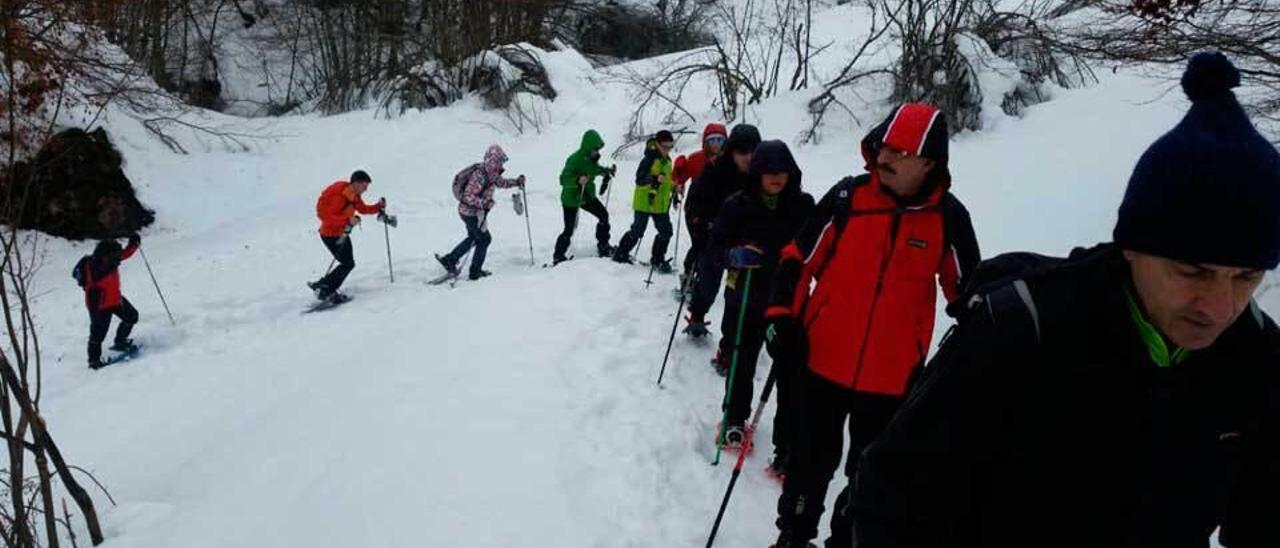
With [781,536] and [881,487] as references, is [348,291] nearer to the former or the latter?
[781,536]

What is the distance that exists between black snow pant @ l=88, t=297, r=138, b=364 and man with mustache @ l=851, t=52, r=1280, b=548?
8951 millimetres

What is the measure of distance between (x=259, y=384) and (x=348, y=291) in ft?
10.1

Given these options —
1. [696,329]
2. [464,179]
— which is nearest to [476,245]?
[464,179]

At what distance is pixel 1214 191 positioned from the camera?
3.55ft

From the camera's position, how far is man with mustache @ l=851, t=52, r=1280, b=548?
1.10 metres

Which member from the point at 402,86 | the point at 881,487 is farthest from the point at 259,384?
the point at 402,86

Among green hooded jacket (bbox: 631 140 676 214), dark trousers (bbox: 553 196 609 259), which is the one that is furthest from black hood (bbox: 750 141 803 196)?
dark trousers (bbox: 553 196 609 259)

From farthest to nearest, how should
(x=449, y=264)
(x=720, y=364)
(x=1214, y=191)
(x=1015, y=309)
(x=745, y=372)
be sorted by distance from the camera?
(x=449, y=264) < (x=720, y=364) < (x=745, y=372) < (x=1015, y=309) < (x=1214, y=191)

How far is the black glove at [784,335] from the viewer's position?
116 inches

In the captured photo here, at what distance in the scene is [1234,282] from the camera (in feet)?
3.67

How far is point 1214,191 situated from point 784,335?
1.92 meters

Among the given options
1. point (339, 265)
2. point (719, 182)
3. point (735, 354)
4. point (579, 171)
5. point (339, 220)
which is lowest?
point (339, 265)

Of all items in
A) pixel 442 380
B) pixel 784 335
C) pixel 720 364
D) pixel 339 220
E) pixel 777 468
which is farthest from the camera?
pixel 339 220

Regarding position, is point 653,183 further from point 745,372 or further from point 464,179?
point 745,372
